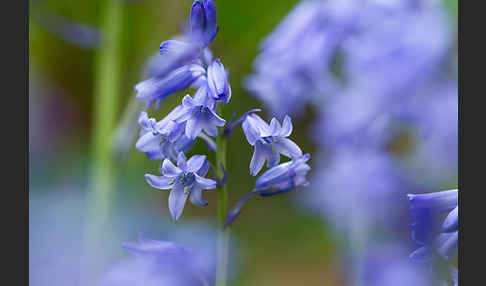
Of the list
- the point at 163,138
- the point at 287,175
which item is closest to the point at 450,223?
the point at 287,175

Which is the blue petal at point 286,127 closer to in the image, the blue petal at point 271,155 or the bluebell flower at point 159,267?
the blue petal at point 271,155

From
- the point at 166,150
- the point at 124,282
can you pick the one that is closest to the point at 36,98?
the point at 124,282

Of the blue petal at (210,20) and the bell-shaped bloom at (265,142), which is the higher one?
the blue petal at (210,20)

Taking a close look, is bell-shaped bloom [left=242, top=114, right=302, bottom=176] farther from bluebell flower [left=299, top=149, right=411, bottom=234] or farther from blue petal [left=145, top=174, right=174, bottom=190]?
bluebell flower [left=299, top=149, right=411, bottom=234]

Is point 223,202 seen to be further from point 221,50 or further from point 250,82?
point 221,50

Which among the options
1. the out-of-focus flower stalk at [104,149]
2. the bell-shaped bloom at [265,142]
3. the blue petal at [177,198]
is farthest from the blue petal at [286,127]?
the out-of-focus flower stalk at [104,149]

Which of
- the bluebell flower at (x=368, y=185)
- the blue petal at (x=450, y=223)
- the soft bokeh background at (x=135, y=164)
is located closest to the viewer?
the blue petal at (x=450, y=223)

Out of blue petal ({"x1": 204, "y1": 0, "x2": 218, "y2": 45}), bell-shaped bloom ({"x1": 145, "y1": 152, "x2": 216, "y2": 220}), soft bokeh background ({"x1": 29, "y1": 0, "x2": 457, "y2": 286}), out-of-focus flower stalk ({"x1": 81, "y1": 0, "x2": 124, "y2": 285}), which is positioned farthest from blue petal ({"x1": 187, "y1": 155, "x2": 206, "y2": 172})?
soft bokeh background ({"x1": 29, "y1": 0, "x2": 457, "y2": 286})
